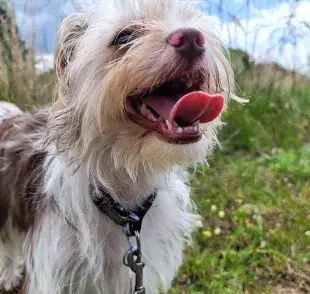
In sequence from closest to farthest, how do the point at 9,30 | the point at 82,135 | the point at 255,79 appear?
the point at 82,135, the point at 9,30, the point at 255,79

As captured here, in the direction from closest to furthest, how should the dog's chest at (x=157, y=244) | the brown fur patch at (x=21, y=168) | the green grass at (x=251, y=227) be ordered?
the dog's chest at (x=157, y=244) < the brown fur patch at (x=21, y=168) < the green grass at (x=251, y=227)

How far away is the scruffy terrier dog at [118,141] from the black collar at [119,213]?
22 millimetres

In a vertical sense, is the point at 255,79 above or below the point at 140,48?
below

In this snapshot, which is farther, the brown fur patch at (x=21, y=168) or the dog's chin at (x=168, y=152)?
the brown fur patch at (x=21, y=168)

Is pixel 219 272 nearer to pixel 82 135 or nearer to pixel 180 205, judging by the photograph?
pixel 180 205

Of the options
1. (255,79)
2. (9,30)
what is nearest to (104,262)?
(9,30)

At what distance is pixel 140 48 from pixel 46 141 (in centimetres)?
71

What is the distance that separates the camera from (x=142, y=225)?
2.33 meters

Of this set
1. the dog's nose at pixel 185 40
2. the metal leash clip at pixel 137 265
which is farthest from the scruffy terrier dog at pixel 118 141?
the metal leash clip at pixel 137 265

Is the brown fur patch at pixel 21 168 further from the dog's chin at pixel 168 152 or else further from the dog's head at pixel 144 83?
the dog's chin at pixel 168 152

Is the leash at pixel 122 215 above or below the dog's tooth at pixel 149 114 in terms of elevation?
below

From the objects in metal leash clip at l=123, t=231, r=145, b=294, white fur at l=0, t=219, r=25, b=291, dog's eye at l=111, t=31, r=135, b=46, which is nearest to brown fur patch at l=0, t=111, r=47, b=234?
white fur at l=0, t=219, r=25, b=291

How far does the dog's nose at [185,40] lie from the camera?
5.80 ft

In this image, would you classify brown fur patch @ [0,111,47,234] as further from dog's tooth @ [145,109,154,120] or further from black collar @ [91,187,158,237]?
dog's tooth @ [145,109,154,120]
